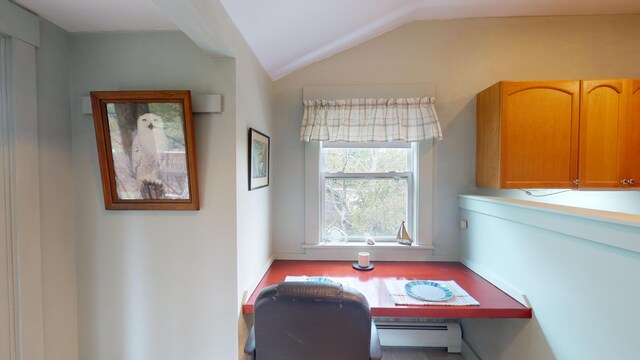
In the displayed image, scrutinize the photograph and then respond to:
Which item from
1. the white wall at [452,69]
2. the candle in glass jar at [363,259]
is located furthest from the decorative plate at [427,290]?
the white wall at [452,69]

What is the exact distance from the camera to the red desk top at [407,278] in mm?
1335

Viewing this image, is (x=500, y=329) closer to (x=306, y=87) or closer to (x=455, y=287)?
(x=455, y=287)

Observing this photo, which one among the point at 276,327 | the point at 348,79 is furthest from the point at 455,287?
the point at 348,79

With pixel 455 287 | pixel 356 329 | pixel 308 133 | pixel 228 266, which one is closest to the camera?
pixel 356 329

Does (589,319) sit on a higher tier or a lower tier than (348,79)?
lower

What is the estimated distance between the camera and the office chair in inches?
38.4

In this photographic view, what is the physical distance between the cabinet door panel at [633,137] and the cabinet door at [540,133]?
314mm

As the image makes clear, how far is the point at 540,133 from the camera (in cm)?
163

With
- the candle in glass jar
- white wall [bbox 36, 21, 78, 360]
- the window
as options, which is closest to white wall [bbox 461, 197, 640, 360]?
the window

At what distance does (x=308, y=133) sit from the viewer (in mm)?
1912

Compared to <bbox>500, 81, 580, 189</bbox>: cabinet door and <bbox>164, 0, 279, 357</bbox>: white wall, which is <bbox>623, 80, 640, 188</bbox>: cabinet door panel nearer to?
<bbox>500, 81, 580, 189</bbox>: cabinet door

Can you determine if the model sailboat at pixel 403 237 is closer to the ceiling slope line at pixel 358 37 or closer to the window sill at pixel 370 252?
the window sill at pixel 370 252

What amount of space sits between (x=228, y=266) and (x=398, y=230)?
1387 mm

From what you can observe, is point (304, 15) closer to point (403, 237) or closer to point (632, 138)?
point (403, 237)
